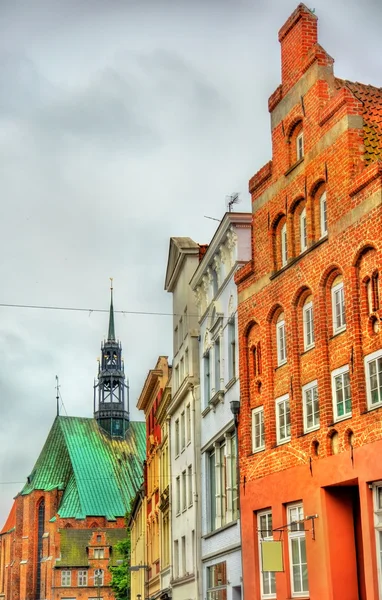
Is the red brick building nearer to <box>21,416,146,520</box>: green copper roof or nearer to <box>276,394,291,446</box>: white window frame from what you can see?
<box>276,394,291,446</box>: white window frame

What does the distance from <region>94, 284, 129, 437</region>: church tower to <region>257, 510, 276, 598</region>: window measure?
103 m

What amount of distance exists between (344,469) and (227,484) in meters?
9.83

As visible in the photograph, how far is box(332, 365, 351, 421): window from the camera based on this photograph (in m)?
24.7

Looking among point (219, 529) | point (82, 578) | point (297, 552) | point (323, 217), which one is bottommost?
point (297, 552)

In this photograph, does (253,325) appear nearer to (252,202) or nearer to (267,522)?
(252,202)

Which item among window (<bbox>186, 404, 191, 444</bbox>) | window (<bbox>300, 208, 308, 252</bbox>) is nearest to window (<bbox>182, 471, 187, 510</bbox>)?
window (<bbox>186, 404, 191, 444</bbox>)

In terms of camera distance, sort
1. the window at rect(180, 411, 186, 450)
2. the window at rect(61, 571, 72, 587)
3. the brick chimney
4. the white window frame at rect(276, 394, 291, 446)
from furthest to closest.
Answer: the window at rect(61, 571, 72, 587)
the window at rect(180, 411, 186, 450)
the brick chimney
the white window frame at rect(276, 394, 291, 446)

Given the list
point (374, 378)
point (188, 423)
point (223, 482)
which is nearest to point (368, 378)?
point (374, 378)

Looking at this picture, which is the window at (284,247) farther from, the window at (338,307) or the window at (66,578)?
the window at (66,578)

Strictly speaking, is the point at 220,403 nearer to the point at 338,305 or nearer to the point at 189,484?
the point at 189,484

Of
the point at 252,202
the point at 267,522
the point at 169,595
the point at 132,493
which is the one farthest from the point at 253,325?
the point at 132,493

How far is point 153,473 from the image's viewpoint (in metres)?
54.9

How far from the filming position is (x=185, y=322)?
42.4 metres

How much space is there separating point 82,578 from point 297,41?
8971 cm
